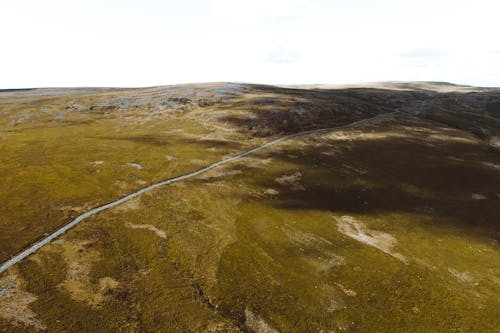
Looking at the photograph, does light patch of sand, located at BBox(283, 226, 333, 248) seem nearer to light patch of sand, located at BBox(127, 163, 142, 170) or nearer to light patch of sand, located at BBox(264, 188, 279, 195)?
light patch of sand, located at BBox(264, 188, 279, 195)

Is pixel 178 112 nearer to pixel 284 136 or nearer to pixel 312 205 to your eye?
pixel 284 136

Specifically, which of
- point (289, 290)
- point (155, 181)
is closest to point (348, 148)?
point (155, 181)

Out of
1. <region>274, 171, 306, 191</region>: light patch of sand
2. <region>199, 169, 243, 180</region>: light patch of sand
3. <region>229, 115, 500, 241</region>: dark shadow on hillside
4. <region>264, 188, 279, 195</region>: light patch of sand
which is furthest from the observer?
<region>199, 169, 243, 180</region>: light patch of sand

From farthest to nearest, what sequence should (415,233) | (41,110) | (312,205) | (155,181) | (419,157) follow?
(41,110)
(419,157)
(155,181)
(312,205)
(415,233)

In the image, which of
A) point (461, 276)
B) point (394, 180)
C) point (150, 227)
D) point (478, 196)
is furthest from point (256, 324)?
point (478, 196)

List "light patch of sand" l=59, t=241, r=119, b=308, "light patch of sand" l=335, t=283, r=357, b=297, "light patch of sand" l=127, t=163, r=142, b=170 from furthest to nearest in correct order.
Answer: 1. "light patch of sand" l=127, t=163, r=142, b=170
2. "light patch of sand" l=335, t=283, r=357, b=297
3. "light patch of sand" l=59, t=241, r=119, b=308

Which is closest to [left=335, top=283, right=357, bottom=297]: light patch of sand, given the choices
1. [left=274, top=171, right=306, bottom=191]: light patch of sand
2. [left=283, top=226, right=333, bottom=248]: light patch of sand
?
[left=283, top=226, right=333, bottom=248]: light patch of sand

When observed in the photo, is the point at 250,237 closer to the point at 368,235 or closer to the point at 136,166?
the point at 368,235
